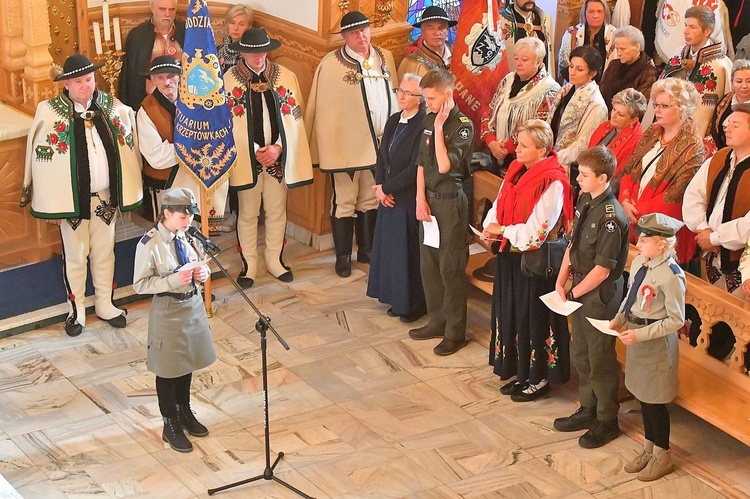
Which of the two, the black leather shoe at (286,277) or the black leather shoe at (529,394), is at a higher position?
the black leather shoe at (286,277)

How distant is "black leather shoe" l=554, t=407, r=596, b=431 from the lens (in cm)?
606

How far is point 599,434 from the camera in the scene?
19.5 ft

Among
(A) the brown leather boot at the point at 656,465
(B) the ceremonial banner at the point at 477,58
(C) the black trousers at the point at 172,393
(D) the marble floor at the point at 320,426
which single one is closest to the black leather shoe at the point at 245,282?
(D) the marble floor at the point at 320,426

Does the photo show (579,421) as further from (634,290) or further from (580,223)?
(580,223)

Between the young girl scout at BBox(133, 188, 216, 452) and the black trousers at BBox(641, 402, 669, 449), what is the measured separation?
2091 mm

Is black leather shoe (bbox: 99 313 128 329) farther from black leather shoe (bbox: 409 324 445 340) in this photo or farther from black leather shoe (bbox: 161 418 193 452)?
black leather shoe (bbox: 409 324 445 340)

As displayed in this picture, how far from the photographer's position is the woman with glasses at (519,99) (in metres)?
6.83

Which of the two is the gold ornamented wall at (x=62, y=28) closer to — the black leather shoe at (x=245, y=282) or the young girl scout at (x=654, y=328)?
the black leather shoe at (x=245, y=282)

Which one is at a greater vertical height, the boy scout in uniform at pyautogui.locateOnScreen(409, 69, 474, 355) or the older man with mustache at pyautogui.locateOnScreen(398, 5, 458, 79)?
the older man with mustache at pyautogui.locateOnScreen(398, 5, 458, 79)

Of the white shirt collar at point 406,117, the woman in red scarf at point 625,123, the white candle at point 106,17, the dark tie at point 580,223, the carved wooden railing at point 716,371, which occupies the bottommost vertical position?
the carved wooden railing at point 716,371

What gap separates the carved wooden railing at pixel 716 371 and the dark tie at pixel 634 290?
52 cm

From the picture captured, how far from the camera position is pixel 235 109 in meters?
7.32

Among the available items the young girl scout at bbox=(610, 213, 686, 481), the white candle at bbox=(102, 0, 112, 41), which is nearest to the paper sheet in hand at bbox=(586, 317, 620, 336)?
the young girl scout at bbox=(610, 213, 686, 481)

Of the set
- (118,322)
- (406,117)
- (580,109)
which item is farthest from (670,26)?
(118,322)
